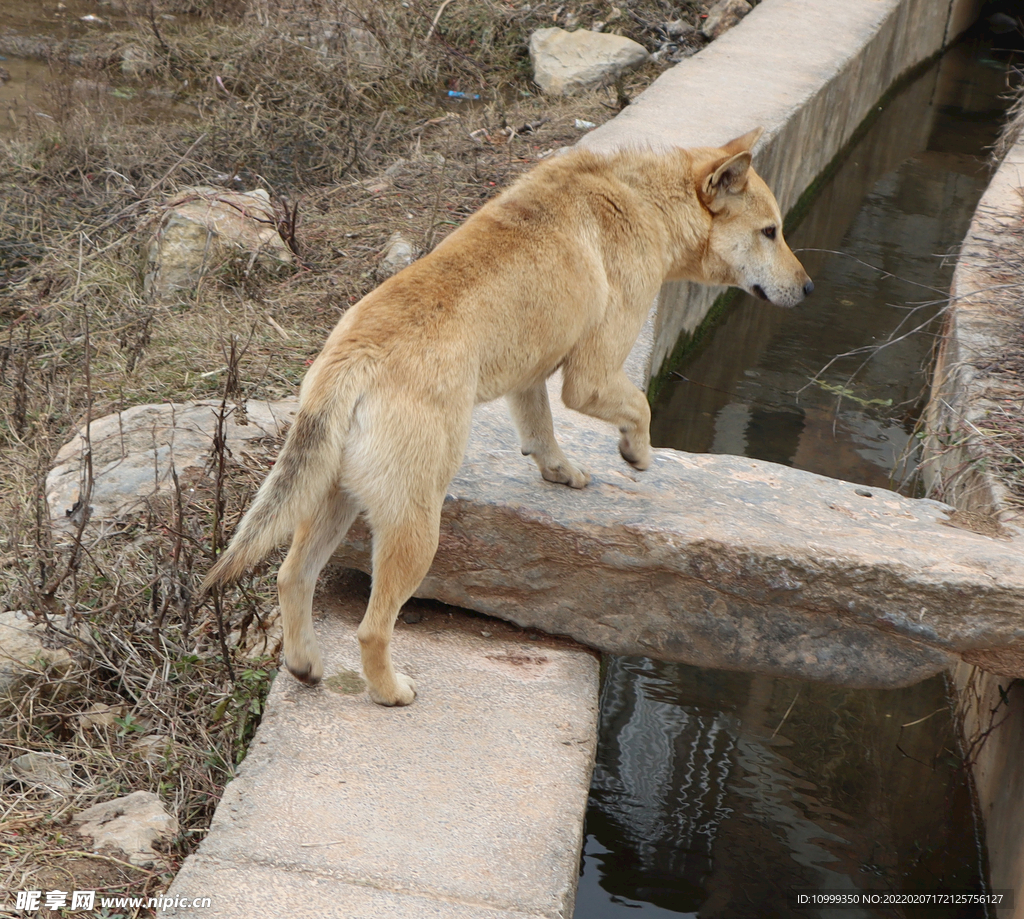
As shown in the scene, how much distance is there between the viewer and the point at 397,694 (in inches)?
130

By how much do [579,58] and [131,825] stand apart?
9082 mm

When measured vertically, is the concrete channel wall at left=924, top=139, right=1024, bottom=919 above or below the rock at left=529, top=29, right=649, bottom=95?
below

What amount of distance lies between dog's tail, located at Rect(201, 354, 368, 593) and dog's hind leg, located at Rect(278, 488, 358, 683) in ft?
0.85

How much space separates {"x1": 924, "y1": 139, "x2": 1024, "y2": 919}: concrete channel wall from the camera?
3977 mm

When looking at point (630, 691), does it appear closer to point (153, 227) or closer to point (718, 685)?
point (718, 685)

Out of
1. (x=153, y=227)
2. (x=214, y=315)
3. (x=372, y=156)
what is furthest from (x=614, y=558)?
(x=372, y=156)

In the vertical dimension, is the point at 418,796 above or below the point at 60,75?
below

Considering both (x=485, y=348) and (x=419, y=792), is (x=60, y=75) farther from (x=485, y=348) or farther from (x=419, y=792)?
(x=419, y=792)

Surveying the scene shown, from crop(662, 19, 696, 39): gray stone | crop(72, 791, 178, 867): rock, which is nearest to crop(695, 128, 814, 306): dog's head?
crop(72, 791, 178, 867): rock

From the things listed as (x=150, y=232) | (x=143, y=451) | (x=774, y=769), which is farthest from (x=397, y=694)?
(x=150, y=232)

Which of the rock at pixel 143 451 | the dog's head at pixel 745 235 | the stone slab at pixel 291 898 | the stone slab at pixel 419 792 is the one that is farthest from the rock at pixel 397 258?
the stone slab at pixel 291 898

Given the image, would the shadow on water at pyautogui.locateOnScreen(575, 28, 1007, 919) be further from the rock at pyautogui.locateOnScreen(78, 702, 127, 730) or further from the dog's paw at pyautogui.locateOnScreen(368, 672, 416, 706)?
the rock at pyautogui.locateOnScreen(78, 702, 127, 730)

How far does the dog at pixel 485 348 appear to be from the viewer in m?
2.88

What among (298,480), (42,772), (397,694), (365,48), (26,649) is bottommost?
(42,772)
